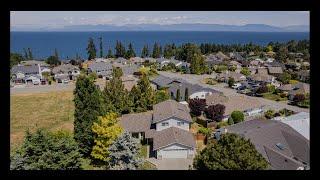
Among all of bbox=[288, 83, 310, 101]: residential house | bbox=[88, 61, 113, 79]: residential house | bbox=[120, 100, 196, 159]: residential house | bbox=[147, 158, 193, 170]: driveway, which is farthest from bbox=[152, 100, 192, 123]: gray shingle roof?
bbox=[88, 61, 113, 79]: residential house

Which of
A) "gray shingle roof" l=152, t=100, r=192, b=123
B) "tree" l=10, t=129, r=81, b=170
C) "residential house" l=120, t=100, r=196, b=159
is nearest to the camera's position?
"tree" l=10, t=129, r=81, b=170

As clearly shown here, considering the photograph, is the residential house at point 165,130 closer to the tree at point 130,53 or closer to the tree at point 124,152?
the tree at point 124,152

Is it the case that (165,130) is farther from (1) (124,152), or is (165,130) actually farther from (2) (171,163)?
(1) (124,152)

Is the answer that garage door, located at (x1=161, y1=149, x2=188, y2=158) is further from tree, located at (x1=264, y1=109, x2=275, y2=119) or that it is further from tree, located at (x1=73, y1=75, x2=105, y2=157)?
tree, located at (x1=264, y1=109, x2=275, y2=119)

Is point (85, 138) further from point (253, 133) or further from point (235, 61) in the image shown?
point (235, 61)
